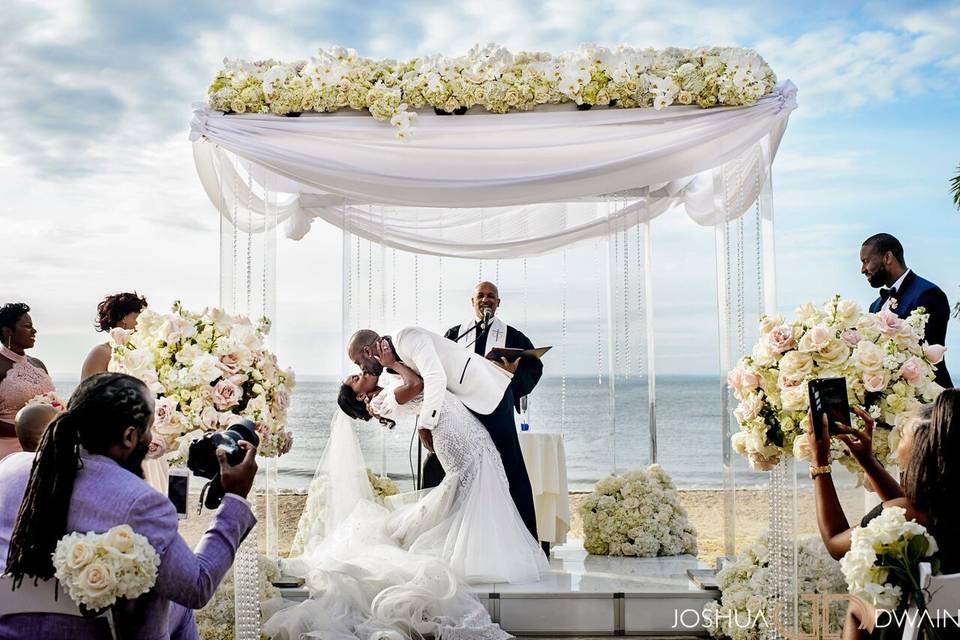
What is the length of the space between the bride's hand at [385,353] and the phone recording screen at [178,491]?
2.53 metres

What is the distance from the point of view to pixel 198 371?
A: 12.6ft

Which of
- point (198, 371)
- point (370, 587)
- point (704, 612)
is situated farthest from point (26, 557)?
point (704, 612)

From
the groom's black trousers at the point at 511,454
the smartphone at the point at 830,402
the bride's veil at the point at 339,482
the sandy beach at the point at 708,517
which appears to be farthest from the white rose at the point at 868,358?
the sandy beach at the point at 708,517

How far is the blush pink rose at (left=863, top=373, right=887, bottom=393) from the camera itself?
12.5 ft

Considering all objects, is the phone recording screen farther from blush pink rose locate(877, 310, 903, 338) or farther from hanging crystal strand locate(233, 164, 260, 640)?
blush pink rose locate(877, 310, 903, 338)

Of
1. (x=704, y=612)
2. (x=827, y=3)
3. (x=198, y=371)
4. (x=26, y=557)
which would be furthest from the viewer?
(x=827, y=3)

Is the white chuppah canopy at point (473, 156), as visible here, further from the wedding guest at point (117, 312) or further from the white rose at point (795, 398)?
the white rose at point (795, 398)

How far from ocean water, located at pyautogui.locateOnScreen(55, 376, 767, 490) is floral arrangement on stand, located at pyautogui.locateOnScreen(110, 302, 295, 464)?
45.7ft

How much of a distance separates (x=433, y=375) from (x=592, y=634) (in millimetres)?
1655

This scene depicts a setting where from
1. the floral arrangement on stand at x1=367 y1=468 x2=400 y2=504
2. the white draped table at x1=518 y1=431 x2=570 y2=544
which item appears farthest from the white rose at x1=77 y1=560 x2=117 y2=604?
the white draped table at x1=518 y1=431 x2=570 y2=544

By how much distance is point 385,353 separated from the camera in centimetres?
593

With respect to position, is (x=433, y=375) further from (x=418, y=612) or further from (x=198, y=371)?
(x=198, y=371)

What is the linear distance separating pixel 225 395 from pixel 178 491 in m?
0.54

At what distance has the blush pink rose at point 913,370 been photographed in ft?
12.6
